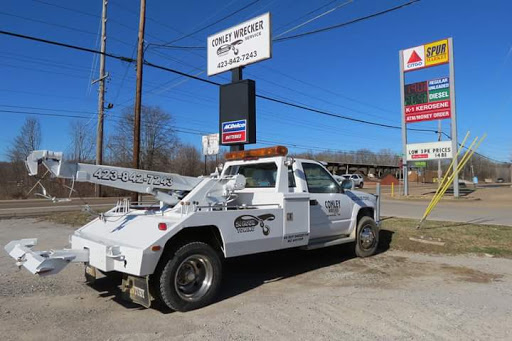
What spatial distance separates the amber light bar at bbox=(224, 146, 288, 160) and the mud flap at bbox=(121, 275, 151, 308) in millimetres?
2807

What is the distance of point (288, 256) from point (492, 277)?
3.68 m

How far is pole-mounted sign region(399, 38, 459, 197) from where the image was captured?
1026 inches

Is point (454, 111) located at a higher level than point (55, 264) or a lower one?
higher

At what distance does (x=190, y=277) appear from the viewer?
16.4ft

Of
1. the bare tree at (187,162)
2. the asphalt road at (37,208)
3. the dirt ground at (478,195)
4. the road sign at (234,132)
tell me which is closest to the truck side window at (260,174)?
the road sign at (234,132)

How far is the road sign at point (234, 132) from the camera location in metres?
13.1

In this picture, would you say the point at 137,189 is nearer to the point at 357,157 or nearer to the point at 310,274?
the point at 310,274

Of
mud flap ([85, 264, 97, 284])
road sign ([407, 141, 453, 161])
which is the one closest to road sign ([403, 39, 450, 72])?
road sign ([407, 141, 453, 161])

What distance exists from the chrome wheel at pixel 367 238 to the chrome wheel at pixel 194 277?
3.93 m

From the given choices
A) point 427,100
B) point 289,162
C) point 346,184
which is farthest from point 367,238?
point 427,100

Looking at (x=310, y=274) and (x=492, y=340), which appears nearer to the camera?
(x=492, y=340)

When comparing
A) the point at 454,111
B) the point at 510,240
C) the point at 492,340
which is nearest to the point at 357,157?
the point at 454,111

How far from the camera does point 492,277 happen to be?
6.61 metres

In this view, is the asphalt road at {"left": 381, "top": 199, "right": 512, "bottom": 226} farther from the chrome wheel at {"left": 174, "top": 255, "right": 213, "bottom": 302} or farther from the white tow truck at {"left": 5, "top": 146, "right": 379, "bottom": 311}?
the chrome wheel at {"left": 174, "top": 255, "right": 213, "bottom": 302}
